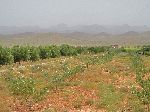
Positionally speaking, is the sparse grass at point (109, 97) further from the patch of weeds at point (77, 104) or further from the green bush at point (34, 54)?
the green bush at point (34, 54)

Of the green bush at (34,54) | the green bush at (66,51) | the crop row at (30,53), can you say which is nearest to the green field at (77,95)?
the crop row at (30,53)

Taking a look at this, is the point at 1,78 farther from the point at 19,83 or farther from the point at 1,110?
the point at 1,110

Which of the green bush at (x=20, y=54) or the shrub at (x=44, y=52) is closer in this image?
the green bush at (x=20, y=54)

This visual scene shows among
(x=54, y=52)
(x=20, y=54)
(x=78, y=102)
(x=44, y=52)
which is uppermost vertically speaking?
(x=78, y=102)

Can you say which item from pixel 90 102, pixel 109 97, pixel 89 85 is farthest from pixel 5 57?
pixel 90 102

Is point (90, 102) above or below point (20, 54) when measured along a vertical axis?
above

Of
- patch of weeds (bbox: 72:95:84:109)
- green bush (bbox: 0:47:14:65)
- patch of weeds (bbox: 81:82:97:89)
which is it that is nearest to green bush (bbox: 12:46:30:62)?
green bush (bbox: 0:47:14:65)

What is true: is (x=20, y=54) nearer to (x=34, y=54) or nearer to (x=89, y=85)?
(x=34, y=54)

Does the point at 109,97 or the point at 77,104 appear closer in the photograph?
the point at 77,104

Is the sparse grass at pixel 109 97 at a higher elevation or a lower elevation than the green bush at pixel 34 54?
higher

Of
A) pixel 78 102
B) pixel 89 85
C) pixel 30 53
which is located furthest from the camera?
pixel 30 53

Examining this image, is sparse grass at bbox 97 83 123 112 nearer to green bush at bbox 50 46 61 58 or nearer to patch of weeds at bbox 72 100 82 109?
patch of weeds at bbox 72 100 82 109

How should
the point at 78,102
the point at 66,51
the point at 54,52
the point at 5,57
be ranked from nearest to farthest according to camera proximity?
the point at 78,102, the point at 5,57, the point at 54,52, the point at 66,51

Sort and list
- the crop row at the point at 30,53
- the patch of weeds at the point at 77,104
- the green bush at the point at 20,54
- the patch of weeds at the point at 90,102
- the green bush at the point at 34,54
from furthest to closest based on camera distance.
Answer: the green bush at the point at 34,54
the green bush at the point at 20,54
the crop row at the point at 30,53
the patch of weeds at the point at 90,102
the patch of weeds at the point at 77,104
